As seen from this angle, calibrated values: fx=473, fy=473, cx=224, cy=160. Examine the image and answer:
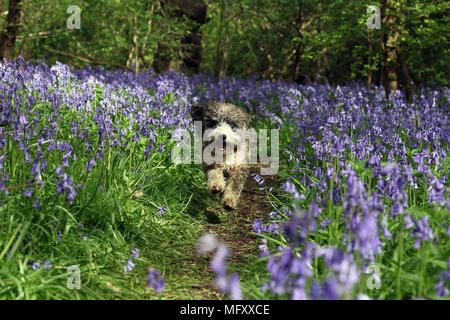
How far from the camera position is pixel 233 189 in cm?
497

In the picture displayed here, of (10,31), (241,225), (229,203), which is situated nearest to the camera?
(241,225)

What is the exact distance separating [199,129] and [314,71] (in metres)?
10.8

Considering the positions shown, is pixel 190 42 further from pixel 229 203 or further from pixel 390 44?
pixel 229 203

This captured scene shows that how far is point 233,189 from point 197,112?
49.4 inches

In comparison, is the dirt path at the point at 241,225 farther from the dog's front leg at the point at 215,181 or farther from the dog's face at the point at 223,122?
the dog's face at the point at 223,122

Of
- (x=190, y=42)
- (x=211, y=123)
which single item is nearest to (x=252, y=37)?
(x=190, y=42)

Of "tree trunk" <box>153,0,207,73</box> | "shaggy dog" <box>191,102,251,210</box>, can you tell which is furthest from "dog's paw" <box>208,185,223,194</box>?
"tree trunk" <box>153,0,207,73</box>

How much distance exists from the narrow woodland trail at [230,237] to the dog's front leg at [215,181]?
0.25m

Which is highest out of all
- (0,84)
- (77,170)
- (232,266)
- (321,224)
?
(0,84)

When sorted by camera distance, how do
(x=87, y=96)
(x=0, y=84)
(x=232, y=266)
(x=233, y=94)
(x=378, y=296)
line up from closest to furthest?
(x=378, y=296) → (x=232, y=266) → (x=0, y=84) → (x=87, y=96) → (x=233, y=94)

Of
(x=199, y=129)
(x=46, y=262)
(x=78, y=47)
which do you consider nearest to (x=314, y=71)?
(x=78, y=47)
